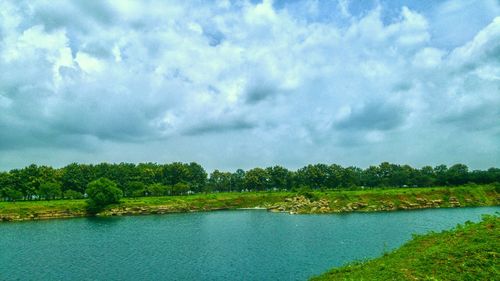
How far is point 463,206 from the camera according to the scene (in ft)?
341

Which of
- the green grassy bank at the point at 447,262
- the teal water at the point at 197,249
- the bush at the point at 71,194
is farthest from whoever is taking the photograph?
the bush at the point at 71,194

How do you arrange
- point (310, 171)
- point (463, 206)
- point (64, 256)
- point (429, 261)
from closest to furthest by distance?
1. point (429, 261)
2. point (64, 256)
3. point (463, 206)
4. point (310, 171)

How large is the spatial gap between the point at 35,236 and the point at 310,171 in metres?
132

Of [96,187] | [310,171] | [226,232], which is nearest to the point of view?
[226,232]

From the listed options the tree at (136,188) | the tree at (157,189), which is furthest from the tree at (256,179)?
the tree at (136,188)

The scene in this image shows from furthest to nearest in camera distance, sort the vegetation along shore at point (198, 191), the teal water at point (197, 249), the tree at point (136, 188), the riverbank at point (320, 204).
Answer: the tree at point (136, 188), the vegetation along shore at point (198, 191), the riverbank at point (320, 204), the teal water at point (197, 249)

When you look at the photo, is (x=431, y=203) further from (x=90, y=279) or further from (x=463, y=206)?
(x=90, y=279)

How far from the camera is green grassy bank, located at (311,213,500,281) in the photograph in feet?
72.9

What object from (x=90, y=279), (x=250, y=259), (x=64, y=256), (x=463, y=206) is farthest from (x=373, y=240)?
(x=463, y=206)

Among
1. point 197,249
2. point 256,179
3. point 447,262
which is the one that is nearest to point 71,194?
point 256,179

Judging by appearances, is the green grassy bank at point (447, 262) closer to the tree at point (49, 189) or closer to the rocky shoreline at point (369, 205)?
the rocky shoreline at point (369, 205)

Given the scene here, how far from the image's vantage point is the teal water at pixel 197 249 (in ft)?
127

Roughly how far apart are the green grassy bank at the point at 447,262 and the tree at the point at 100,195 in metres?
95.8

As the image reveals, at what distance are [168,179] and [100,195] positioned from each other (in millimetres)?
67333
